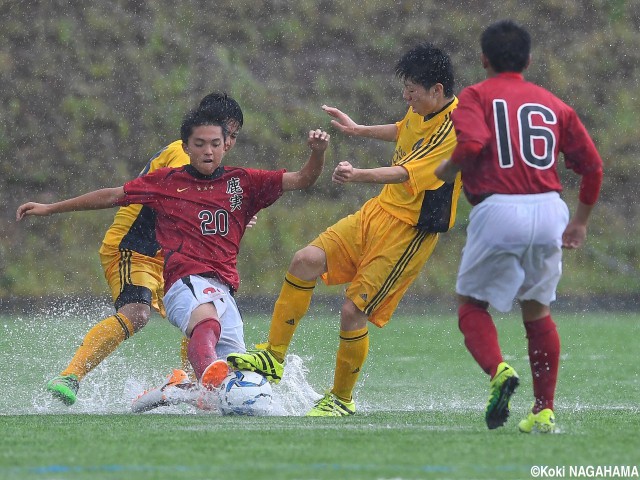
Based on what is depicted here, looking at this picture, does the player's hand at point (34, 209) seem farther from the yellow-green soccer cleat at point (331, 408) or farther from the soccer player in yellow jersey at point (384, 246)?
the yellow-green soccer cleat at point (331, 408)

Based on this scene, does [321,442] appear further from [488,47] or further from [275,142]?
[275,142]

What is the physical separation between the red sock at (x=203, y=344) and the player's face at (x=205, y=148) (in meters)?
0.82

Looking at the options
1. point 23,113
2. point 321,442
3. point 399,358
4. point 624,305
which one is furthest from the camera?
point 23,113

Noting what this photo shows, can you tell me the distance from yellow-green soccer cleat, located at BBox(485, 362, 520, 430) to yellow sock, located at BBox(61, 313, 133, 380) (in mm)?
2649

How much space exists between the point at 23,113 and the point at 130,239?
33.6 ft

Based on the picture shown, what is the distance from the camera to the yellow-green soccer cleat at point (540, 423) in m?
4.98

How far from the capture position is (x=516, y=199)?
16.4 feet

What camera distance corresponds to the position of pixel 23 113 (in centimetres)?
1697

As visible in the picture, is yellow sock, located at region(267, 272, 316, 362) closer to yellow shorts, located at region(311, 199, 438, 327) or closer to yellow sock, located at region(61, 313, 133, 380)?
yellow shorts, located at region(311, 199, 438, 327)

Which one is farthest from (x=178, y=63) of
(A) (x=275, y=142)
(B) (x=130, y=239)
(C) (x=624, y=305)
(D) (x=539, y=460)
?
(D) (x=539, y=460)

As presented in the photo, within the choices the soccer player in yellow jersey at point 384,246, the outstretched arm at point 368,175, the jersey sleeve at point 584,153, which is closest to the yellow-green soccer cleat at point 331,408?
the soccer player in yellow jersey at point 384,246

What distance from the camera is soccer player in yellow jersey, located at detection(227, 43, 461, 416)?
254 inches

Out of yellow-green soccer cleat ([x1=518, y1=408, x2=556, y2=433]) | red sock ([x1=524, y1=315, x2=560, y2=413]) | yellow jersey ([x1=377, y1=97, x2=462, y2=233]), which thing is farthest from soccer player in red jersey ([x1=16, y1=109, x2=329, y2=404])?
yellow-green soccer cleat ([x1=518, y1=408, x2=556, y2=433])

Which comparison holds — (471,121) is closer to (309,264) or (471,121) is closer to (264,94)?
(309,264)
